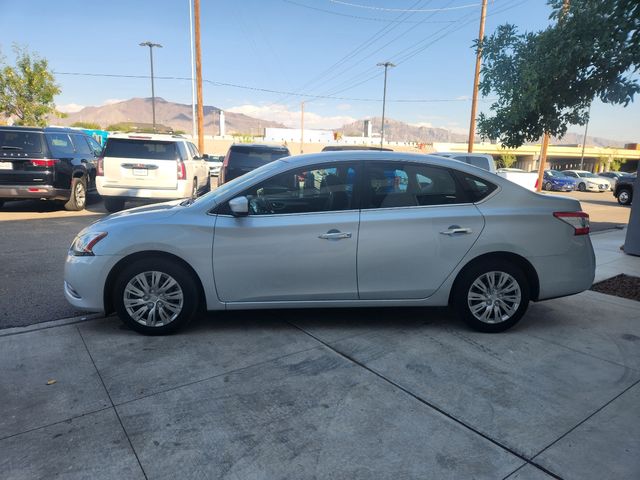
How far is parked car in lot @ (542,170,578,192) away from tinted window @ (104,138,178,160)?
90.5ft

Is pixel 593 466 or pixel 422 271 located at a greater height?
pixel 422 271

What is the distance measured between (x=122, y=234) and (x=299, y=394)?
2.06 metres

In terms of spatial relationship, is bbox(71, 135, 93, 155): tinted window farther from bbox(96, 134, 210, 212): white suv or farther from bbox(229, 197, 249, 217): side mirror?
bbox(229, 197, 249, 217): side mirror

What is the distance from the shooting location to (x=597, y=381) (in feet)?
11.3

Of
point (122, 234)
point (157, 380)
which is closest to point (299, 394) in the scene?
point (157, 380)

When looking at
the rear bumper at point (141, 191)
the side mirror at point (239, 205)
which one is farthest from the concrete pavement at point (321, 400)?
the rear bumper at point (141, 191)

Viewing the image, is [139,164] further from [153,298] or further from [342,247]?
[342,247]

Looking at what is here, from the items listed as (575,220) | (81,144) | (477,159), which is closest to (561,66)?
(575,220)

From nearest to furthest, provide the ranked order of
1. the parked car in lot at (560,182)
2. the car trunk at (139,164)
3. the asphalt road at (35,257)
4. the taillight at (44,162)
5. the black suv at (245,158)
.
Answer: the asphalt road at (35,257), the car trunk at (139,164), the taillight at (44,162), the black suv at (245,158), the parked car in lot at (560,182)

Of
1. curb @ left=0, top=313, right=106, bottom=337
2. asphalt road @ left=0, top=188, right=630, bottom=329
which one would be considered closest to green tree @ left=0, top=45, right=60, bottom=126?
asphalt road @ left=0, top=188, right=630, bottom=329

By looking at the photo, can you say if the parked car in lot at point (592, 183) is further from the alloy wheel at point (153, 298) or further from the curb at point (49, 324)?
the curb at point (49, 324)

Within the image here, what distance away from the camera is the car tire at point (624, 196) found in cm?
2005

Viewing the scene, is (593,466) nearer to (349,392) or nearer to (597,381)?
(597,381)

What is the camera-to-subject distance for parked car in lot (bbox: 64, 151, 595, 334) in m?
3.97
